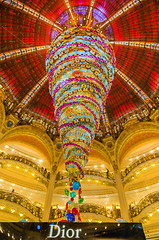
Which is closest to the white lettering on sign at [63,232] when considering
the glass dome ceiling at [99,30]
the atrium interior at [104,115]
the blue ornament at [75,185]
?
the blue ornament at [75,185]

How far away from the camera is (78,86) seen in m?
4.93

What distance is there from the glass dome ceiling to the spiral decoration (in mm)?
3357

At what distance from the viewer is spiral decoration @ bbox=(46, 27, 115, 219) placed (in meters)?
4.60

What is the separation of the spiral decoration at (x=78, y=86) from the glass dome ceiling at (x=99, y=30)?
3.36 meters

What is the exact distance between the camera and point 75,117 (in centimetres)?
461

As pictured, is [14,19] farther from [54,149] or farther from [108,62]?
[54,149]

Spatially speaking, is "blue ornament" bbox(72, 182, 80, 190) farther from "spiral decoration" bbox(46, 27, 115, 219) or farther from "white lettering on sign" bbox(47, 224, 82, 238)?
"white lettering on sign" bbox(47, 224, 82, 238)

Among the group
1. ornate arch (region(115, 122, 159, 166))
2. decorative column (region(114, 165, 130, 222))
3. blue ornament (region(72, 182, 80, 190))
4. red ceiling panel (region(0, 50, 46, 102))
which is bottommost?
blue ornament (region(72, 182, 80, 190))

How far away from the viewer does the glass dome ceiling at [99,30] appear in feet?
32.2

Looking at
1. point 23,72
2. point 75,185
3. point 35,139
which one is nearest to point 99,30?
point 23,72

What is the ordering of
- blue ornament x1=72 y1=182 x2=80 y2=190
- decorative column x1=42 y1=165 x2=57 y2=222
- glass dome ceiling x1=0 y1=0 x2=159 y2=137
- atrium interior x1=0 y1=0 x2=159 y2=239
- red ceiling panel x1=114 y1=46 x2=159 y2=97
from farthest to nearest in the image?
red ceiling panel x1=114 y1=46 x2=159 y2=97, decorative column x1=42 y1=165 x2=57 y2=222, atrium interior x1=0 y1=0 x2=159 y2=239, glass dome ceiling x1=0 y1=0 x2=159 y2=137, blue ornament x1=72 y1=182 x2=80 y2=190

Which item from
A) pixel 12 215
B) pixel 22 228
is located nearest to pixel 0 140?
pixel 12 215

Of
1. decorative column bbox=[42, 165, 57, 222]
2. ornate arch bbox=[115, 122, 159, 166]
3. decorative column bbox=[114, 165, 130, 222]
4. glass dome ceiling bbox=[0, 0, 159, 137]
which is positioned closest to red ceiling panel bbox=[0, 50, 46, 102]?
glass dome ceiling bbox=[0, 0, 159, 137]

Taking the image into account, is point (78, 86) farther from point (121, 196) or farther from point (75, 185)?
point (121, 196)
